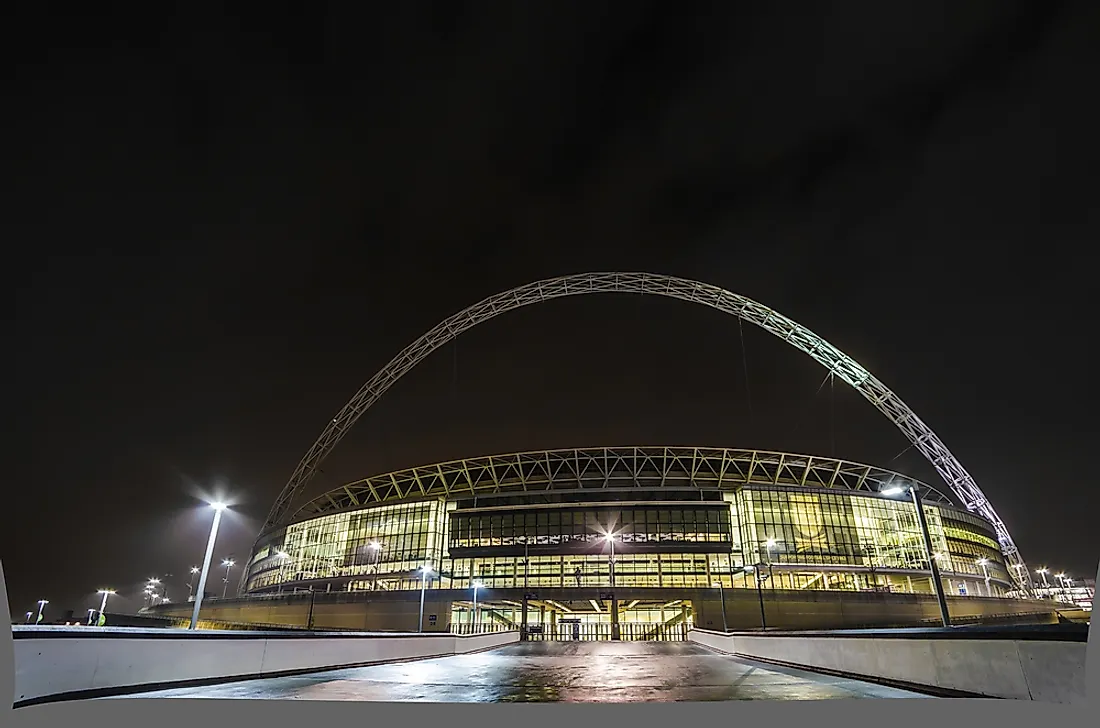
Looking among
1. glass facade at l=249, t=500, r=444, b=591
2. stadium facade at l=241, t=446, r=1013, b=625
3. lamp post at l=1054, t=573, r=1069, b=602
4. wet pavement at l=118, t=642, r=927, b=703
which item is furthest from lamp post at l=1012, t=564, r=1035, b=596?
wet pavement at l=118, t=642, r=927, b=703

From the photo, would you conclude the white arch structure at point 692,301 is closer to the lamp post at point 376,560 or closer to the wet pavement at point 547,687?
the lamp post at point 376,560

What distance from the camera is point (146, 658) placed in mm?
9039

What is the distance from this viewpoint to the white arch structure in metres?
56.6

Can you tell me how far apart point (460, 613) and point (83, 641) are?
232 feet

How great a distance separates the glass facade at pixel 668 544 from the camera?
7469 cm

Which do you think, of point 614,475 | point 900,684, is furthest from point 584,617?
point 900,684

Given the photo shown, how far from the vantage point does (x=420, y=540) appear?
81.8 m

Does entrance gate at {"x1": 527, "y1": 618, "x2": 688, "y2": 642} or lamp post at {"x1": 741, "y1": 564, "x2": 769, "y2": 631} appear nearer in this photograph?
lamp post at {"x1": 741, "y1": 564, "x2": 769, "y2": 631}

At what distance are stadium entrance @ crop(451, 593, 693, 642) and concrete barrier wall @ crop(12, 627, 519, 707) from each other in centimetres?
5840

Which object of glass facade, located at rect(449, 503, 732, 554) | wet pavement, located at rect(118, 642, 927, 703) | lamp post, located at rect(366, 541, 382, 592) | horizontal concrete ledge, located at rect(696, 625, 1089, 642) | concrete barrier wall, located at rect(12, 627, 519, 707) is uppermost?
glass facade, located at rect(449, 503, 732, 554)

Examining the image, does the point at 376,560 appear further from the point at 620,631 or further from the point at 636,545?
the point at 636,545

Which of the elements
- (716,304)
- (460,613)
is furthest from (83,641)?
(460,613)

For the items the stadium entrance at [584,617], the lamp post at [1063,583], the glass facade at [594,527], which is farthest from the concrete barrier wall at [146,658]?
the lamp post at [1063,583]

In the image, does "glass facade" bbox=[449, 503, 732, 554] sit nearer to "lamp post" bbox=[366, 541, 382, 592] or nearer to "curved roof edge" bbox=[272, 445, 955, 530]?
"curved roof edge" bbox=[272, 445, 955, 530]
